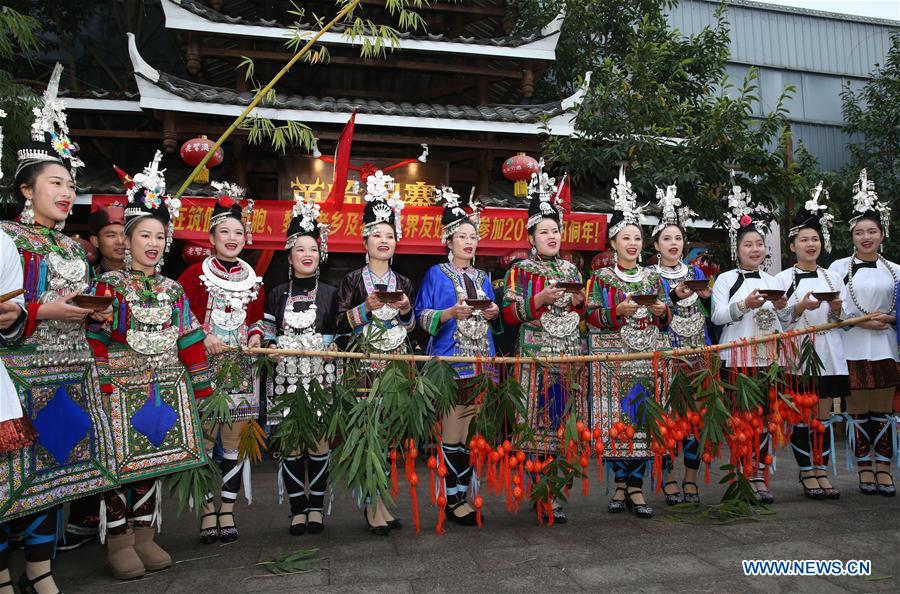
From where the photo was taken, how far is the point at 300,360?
4.33m

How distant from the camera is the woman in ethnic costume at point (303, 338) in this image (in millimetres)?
4340

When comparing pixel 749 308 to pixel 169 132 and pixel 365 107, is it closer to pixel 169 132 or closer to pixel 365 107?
pixel 365 107

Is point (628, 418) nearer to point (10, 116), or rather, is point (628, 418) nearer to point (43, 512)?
point (43, 512)

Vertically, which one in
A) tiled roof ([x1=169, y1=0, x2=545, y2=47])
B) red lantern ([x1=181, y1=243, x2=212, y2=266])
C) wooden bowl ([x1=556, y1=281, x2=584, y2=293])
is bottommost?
wooden bowl ([x1=556, y1=281, x2=584, y2=293])

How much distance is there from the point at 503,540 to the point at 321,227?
258 centimetres

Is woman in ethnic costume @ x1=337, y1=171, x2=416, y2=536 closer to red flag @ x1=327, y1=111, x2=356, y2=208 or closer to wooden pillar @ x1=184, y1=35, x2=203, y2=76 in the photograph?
red flag @ x1=327, y1=111, x2=356, y2=208

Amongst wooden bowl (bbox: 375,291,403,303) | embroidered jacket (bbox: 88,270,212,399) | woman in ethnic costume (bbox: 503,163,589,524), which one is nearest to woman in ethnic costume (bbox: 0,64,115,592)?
embroidered jacket (bbox: 88,270,212,399)

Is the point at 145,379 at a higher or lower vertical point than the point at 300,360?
lower

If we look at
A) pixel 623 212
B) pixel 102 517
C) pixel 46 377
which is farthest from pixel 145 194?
pixel 623 212

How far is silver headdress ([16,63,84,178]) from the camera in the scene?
3459mm

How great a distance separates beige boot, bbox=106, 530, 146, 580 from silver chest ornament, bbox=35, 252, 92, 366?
3.57ft

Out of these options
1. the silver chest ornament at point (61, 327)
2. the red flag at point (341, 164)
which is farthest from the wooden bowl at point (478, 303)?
the red flag at point (341, 164)

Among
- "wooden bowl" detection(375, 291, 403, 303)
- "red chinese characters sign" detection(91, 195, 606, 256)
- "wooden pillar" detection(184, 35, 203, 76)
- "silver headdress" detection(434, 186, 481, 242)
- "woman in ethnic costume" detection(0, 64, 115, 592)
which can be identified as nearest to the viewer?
"woman in ethnic costume" detection(0, 64, 115, 592)

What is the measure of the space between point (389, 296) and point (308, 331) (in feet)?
2.81
